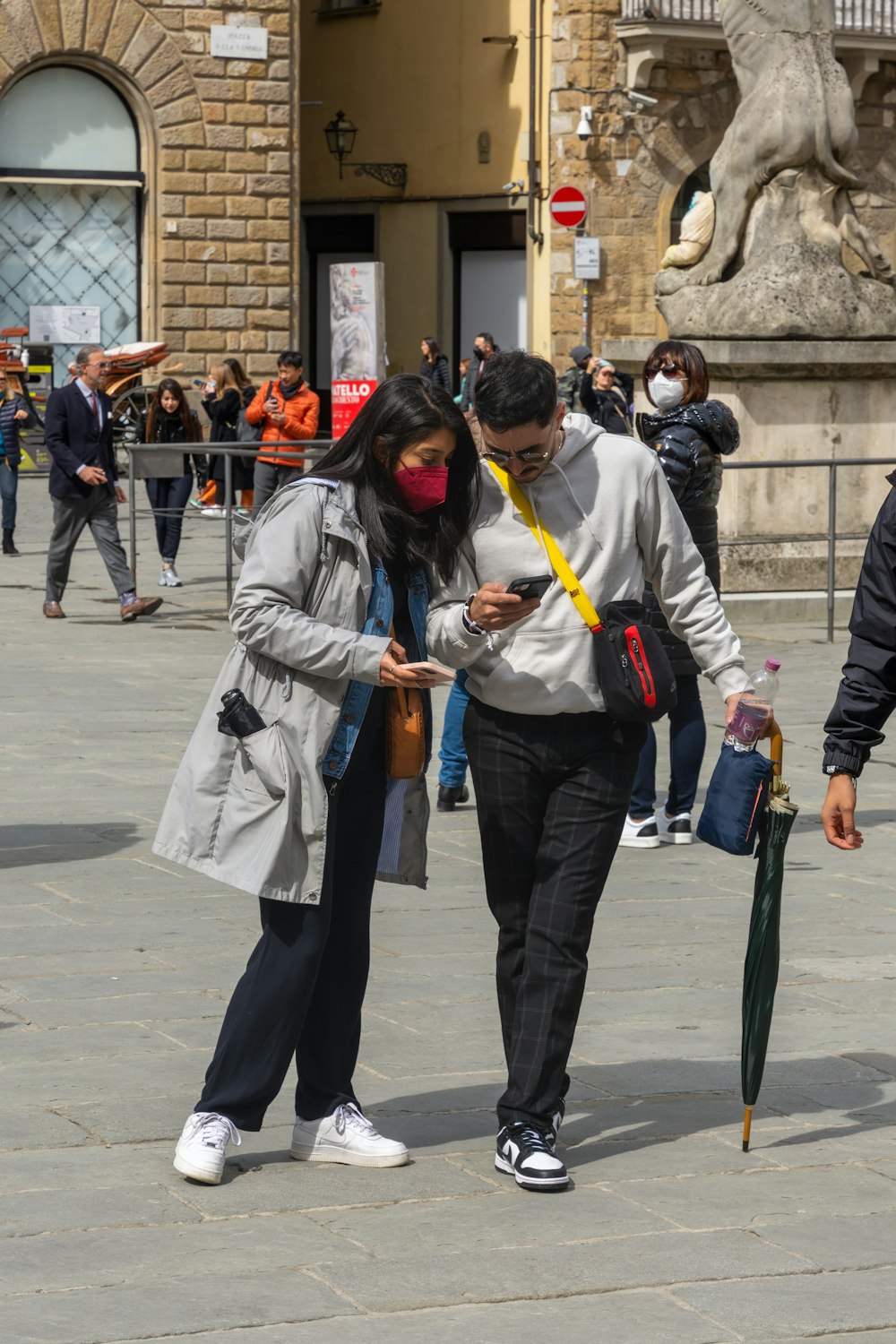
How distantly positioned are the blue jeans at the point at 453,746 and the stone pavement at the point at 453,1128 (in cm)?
19

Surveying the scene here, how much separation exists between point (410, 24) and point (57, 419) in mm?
21248

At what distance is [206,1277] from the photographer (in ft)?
13.9

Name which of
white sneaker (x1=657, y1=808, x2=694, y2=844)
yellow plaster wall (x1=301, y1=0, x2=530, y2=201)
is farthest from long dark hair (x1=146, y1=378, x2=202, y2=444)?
yellow plaster wall (x1=301, y1=0, x2=530, y2=201)

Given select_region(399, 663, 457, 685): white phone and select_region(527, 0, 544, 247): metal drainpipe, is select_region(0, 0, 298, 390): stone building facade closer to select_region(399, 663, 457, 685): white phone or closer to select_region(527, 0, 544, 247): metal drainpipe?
select_region(527, 0, 544, 247): metal drainpipe

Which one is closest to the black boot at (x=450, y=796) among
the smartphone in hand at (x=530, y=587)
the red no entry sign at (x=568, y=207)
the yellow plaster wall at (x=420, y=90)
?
the smartphone in hand at (x=530, y=587)

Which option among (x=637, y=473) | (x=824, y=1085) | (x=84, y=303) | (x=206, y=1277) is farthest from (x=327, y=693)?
(x=84, y=303)

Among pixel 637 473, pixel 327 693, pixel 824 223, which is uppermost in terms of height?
pixel 824 223

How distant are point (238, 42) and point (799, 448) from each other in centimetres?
1603

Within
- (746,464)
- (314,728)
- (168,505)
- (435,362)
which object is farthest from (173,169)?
(314,728)

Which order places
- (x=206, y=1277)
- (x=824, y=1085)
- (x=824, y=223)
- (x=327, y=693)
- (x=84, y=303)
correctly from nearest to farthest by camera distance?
(x=206, y=1277)
(x=327, y=693)
(x=824, y=1085)
(x=824, y=223)
(x=84, y=303)

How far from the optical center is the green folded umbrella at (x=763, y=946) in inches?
200

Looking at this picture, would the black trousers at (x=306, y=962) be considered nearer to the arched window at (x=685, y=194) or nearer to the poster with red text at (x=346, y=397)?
the poster with red text at (x=346, y=397)

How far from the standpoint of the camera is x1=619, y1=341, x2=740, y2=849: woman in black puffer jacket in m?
8.35

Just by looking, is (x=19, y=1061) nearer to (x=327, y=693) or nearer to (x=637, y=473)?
(x=327, y=693)
